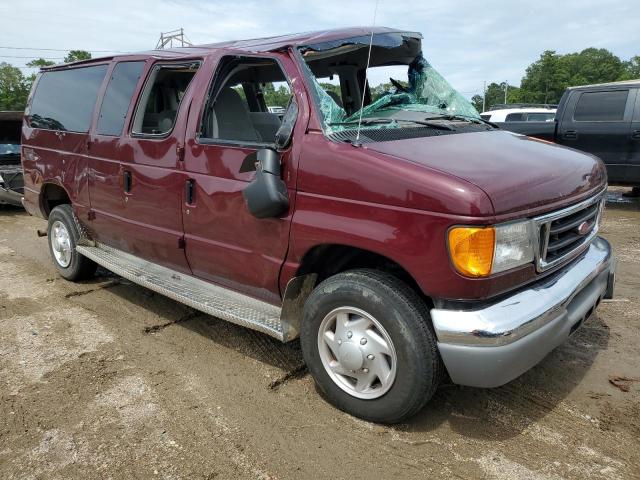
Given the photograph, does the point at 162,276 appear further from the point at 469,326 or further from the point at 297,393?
the point at 469,326

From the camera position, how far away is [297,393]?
3227mm

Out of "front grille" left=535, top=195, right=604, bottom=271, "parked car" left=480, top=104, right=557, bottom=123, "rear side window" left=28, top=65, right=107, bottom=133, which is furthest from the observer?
"parked car" left=480, top=104, right=557, bottom=123

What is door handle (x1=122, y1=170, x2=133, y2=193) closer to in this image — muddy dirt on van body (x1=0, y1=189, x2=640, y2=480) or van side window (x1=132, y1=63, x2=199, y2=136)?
van side window (x1=132, y1=63, x2=199, y2=136)

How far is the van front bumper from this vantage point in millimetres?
2441

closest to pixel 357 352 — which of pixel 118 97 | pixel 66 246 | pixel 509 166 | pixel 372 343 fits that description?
pixel 372 343

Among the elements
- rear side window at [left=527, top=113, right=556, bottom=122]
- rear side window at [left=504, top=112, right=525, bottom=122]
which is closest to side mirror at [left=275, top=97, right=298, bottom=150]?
rear side window at [left=504, top=112, right=525, bottom=122]

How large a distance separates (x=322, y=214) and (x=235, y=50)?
4.55 ft

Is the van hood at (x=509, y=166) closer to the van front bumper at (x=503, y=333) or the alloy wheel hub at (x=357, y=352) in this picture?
the van front bumper at (x=503, y=333)

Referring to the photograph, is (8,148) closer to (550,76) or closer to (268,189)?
(268,189)

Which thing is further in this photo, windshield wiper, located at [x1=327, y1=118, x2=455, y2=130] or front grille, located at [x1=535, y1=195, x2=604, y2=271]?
windshield wiper, located at [x1=327, y1=118, x2=455, y2=130]

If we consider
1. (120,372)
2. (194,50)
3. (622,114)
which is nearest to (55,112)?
(194,50)

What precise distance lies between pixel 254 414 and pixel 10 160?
895 cm

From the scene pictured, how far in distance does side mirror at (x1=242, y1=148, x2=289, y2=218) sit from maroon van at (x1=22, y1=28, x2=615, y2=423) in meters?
0.01

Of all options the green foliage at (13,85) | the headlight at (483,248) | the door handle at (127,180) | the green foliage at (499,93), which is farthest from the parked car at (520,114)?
the green foliage at (499,93)
